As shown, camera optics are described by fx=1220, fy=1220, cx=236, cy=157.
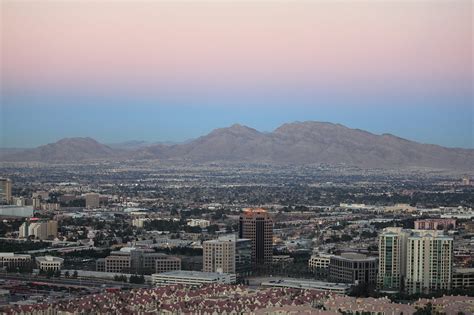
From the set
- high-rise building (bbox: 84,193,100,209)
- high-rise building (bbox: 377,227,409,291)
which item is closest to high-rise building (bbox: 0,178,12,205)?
high-rise building (bbox: 84,193,100,209)

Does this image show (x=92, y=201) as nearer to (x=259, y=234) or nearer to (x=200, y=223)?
(x=200, y=223)

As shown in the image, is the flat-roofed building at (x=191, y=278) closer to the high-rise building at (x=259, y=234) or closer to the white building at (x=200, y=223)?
the high-rise building at (x=259, y=234)

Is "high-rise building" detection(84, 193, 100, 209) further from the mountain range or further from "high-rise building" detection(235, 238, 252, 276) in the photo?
the mountain range

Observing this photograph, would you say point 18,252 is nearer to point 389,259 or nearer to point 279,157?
point 389,259

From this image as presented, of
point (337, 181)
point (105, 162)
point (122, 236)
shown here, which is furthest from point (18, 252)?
point (105, 162)

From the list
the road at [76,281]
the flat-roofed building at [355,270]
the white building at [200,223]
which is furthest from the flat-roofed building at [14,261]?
the white building at [200,223]
